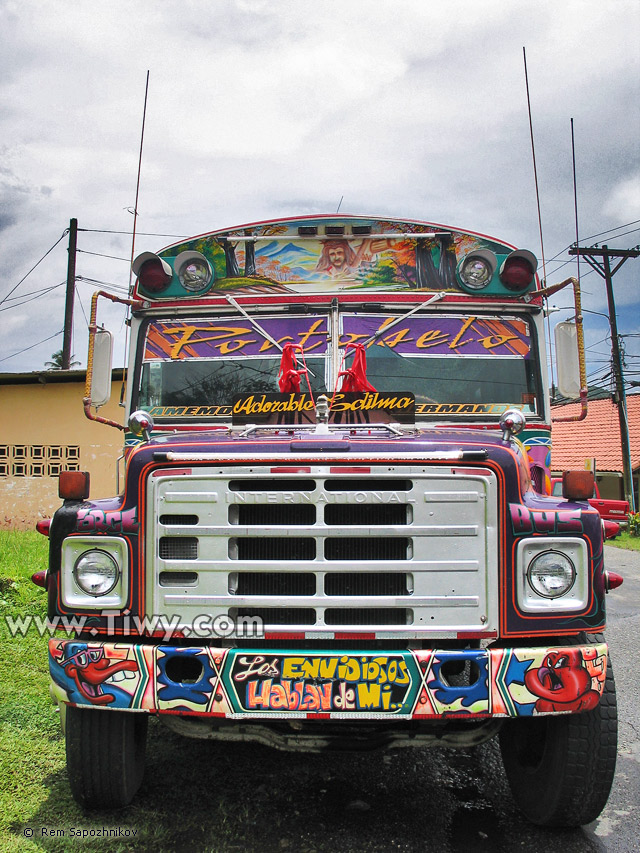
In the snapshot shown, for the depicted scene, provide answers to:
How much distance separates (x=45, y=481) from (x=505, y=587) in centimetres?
1320

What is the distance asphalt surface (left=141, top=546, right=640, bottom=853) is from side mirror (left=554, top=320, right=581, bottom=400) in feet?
6.81

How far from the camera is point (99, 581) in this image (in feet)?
9.02

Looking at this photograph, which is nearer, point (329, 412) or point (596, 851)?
point (596, 851)

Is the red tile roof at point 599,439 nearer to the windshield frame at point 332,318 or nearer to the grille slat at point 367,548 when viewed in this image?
the windshield frame at point 332,318

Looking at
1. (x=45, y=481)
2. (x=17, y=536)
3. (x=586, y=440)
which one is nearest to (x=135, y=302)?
(x=17, y=536)

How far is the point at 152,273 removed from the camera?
14.4 ft

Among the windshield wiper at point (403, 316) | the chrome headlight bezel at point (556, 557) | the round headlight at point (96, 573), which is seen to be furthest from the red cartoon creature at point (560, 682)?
the windshield wiper at point (403, 316)

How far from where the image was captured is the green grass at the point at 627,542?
16.6 meters

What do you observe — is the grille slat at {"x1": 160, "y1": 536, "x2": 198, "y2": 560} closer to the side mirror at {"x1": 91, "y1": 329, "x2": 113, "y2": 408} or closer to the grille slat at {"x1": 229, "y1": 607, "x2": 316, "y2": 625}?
the grille slat at {"x1": 229, "y1": 607, "x2": 316, "y2": 625}

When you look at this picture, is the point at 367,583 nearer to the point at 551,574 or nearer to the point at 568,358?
the point at 551,574

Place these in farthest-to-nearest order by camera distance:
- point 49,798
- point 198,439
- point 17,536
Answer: point 17,536, point 49,798, point 198,439

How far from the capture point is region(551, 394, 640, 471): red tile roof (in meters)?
25.4

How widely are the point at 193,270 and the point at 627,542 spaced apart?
16.3 metres

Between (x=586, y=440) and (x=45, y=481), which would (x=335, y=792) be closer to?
(x=45, y=481)
